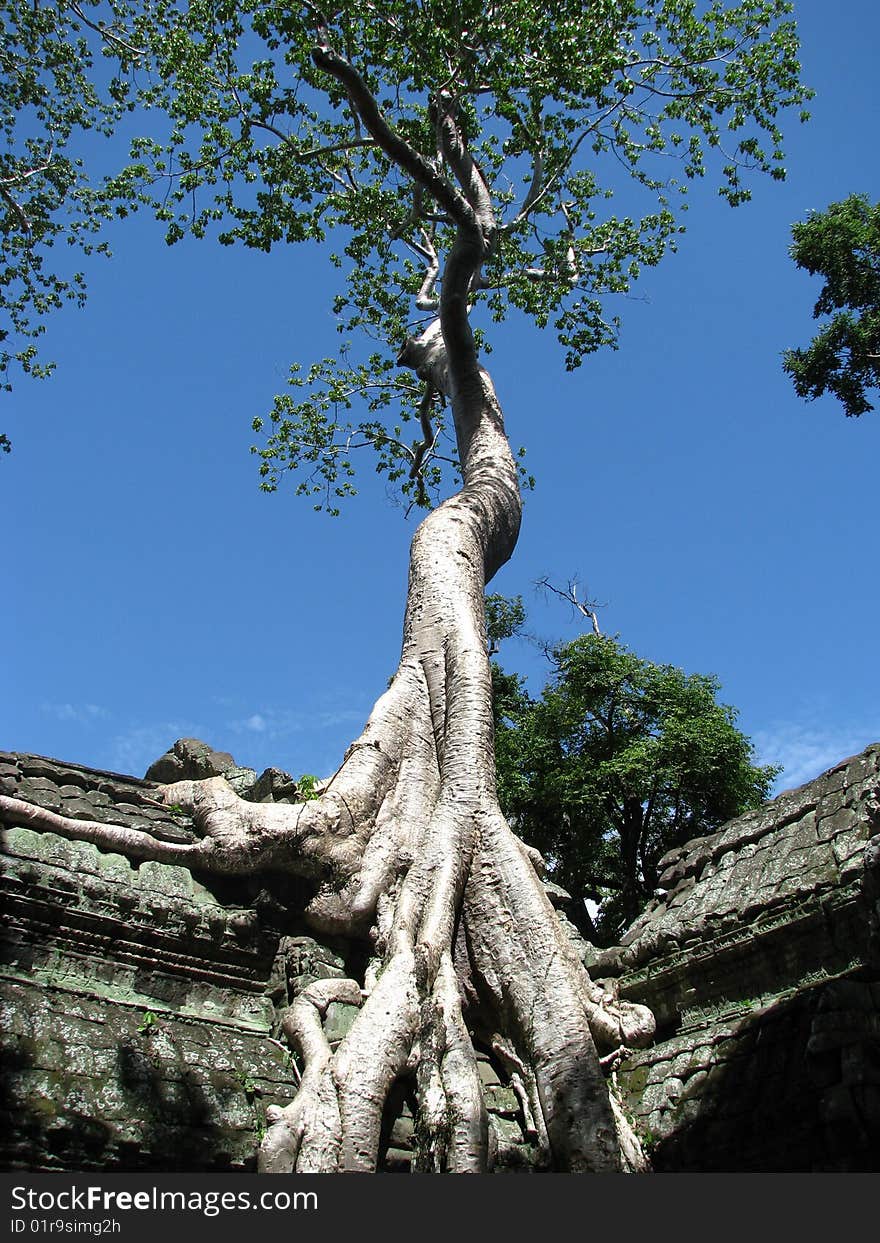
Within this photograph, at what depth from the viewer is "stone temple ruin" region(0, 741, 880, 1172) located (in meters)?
3.00

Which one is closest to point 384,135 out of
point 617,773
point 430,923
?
point 430,923

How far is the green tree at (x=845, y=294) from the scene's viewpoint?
405 inches

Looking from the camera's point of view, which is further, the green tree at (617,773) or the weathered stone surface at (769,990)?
the green tree at (617,773)

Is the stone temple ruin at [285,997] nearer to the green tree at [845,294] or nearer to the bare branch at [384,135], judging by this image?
the bare branch at [384,135]

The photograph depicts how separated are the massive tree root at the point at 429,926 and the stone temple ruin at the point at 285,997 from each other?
A: 0.14 m

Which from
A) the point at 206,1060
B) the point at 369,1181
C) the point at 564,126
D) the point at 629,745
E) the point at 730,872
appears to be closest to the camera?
the point at 369,1181

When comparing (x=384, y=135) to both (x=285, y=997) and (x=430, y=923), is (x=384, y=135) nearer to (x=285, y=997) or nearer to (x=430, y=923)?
(x=430, y=923)

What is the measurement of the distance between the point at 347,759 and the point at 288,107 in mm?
6377

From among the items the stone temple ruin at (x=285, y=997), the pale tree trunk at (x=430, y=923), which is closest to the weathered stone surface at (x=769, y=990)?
the stone temple ruin at (x=285, y=997)

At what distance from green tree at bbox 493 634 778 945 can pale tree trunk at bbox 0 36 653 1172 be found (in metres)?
7.11

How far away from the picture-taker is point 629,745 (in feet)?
41.4

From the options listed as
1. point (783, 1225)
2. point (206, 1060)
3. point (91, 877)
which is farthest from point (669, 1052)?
point (91, 877)

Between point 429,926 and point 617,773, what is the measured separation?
8.62 meters

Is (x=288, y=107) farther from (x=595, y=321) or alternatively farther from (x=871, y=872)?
(x=871, y=872)
